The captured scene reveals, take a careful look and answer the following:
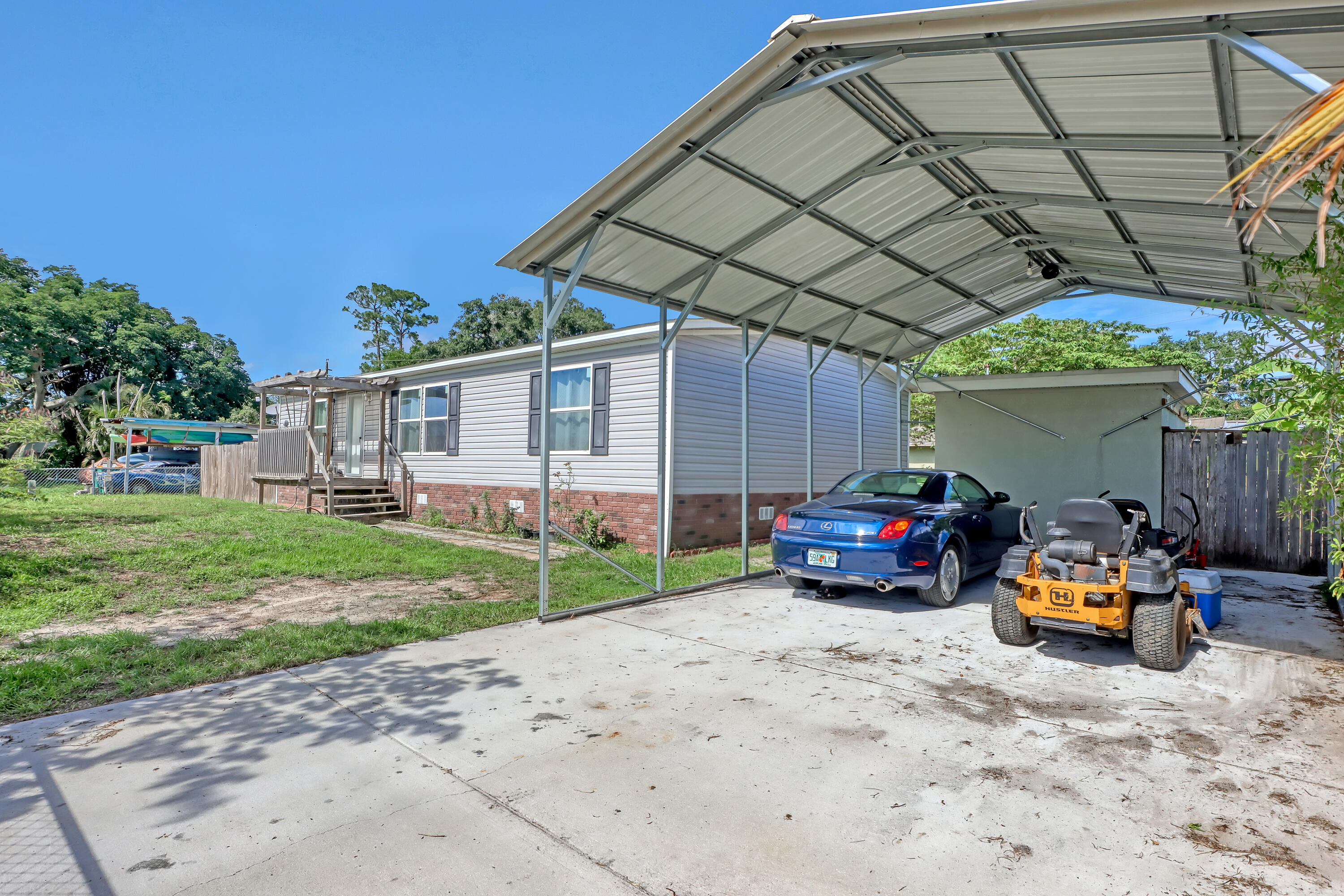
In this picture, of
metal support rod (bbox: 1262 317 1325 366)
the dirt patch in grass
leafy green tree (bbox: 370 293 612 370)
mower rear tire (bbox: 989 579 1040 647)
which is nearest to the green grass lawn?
the dirt patch in grass

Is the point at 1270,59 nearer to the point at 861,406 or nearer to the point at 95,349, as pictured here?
the point at 861,406

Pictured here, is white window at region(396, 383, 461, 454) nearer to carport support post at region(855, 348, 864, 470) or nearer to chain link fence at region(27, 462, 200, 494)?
carport support post at region(855, 348, 864, 470)

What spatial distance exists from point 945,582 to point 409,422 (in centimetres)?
1320

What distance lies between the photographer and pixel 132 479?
23.9 m

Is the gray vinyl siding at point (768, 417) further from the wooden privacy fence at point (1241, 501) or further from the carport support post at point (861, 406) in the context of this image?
the wooden privacy fence at point (1241, 501)

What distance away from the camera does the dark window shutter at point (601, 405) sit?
12.2 m

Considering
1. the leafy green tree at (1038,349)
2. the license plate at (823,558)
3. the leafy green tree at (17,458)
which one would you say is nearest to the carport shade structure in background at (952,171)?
the license plate at (823,558)

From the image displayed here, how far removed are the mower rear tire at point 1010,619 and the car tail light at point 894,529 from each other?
110 cm

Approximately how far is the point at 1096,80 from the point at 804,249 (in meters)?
3.43

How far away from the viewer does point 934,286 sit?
9.91 m

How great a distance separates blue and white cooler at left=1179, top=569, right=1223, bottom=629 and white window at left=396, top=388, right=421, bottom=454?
14.6 m

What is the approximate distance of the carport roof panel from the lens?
4.24m

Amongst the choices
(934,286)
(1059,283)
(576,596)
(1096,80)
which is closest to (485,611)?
(576,596)

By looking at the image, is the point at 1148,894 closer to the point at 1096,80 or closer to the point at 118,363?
the point at 1096,80
